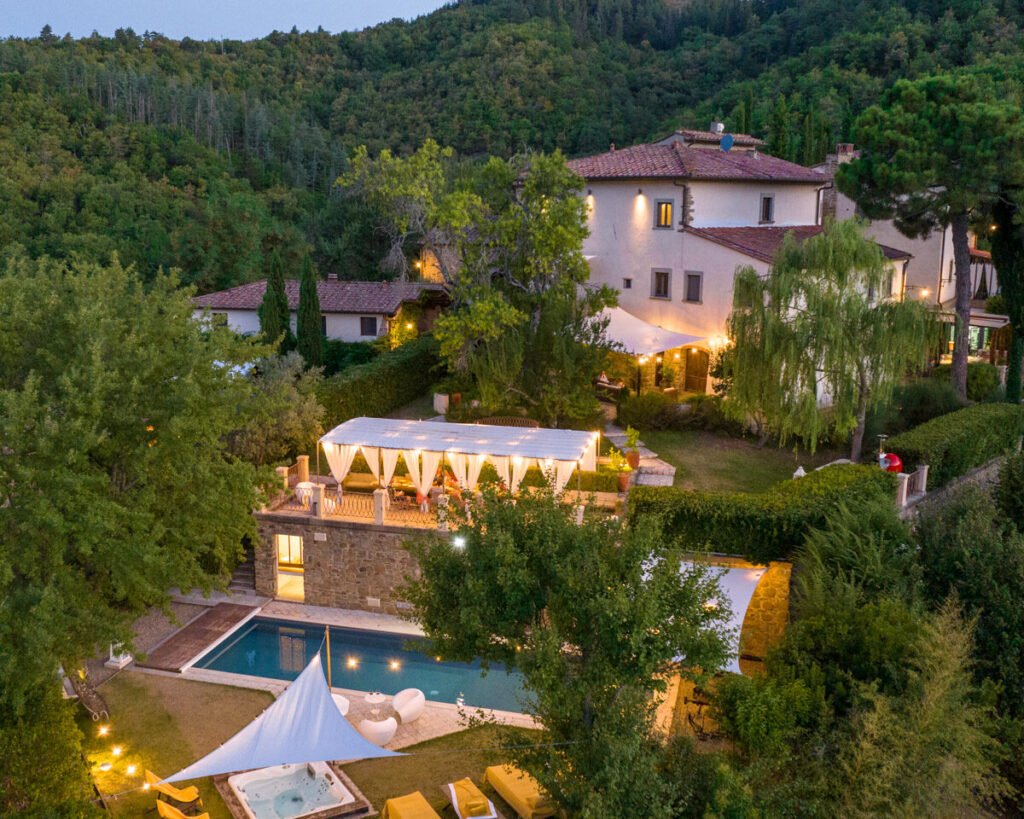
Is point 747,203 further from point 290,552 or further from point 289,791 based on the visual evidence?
point 289,791

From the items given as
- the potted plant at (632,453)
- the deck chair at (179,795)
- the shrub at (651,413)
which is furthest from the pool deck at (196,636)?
the shrub at (651,413)

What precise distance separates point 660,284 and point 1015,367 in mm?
11843

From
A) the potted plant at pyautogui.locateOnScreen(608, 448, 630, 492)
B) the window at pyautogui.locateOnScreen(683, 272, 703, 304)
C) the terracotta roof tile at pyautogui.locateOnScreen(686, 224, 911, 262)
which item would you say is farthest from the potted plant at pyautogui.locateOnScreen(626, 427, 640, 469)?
the window at pyautogui.locateOnScreen(683, 272, 703, 304)

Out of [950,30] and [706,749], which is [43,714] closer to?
[706,749]

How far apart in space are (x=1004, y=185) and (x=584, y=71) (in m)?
43.1

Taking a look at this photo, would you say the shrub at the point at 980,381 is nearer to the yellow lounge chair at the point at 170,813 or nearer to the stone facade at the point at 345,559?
the stone facade at the point at 345,559

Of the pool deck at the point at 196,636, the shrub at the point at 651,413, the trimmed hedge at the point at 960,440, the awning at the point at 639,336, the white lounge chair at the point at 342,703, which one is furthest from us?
the awning at the point at 639,336

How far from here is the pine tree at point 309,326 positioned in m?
33.6

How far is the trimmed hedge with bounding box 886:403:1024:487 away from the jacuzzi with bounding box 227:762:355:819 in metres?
15.2

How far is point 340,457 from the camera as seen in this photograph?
70.6 ft

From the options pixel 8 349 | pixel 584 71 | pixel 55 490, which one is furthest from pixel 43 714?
pixel 584 71

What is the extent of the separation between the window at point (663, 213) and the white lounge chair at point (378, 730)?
21195mm

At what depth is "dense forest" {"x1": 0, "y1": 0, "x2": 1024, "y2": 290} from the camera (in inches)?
1954

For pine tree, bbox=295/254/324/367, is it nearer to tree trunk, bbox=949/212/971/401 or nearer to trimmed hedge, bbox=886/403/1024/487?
trimmed hedge, bbox=886/403/1024/487
